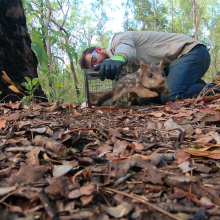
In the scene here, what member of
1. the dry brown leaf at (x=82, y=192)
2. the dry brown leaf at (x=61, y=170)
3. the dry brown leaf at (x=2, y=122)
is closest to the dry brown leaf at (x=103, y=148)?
the dry brown leaf at (x=61, y=170)

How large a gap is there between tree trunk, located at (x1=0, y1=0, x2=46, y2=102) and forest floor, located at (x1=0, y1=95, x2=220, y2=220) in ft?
4.06

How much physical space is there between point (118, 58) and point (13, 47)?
1.35m

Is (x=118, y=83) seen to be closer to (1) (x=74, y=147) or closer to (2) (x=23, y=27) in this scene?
(2) (x=23, y=27)

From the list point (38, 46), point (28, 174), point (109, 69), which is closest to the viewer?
point (28, 174)

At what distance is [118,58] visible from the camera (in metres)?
2.87

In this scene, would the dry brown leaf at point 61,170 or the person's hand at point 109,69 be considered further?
the person's hand at point 109,69

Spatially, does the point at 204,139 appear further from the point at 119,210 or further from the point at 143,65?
the point at 143,65

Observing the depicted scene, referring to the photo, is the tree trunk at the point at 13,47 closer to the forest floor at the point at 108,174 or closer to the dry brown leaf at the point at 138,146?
the forest floor at the point at 108,174

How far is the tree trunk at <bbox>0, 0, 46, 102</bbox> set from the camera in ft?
8.33

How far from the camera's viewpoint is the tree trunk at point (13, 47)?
2539 mm

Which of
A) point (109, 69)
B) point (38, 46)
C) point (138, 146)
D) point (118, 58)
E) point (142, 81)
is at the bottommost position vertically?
point (138, 146)

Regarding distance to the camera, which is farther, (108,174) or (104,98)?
(104,98)

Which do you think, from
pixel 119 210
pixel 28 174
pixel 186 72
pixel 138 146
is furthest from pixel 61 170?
pixel 186 72

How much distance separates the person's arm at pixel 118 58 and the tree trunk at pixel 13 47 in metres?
0.95
